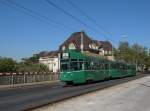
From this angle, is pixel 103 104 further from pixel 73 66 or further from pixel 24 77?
pixel 24 77

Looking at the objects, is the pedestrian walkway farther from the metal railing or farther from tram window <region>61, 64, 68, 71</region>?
the metal railing

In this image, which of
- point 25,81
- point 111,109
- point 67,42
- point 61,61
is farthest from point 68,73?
point 67,42

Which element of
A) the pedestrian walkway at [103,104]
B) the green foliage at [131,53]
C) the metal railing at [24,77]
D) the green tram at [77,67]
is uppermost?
the green foliage at [131,53]

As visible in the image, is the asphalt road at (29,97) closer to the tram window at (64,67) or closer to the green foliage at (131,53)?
the tram window at (64,67)

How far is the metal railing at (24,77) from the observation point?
3988 cm

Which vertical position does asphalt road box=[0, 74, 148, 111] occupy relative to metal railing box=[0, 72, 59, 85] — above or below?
below

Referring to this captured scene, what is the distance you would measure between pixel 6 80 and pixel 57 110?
2656 centimetres

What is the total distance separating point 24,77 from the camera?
4472cm

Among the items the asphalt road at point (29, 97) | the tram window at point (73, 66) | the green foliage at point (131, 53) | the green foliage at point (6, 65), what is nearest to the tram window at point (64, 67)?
the tram window at point (73, 66)

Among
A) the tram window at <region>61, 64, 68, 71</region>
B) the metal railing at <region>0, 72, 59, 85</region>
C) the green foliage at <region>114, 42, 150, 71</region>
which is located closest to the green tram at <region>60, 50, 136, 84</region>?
the tram window at <region>61, 64, 68, 71</region>

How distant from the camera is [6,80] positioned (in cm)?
4009

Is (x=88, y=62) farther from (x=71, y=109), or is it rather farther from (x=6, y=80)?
(x=71, y=109)

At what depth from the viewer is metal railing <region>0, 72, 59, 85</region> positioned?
39.9m

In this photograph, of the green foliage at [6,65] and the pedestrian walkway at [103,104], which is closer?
the pedestrian walkway at [103,104]
